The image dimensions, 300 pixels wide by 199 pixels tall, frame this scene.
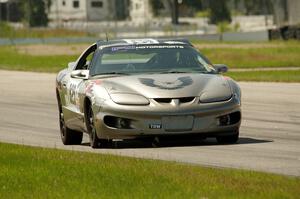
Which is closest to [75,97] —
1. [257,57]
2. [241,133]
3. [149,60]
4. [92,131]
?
[92,131]

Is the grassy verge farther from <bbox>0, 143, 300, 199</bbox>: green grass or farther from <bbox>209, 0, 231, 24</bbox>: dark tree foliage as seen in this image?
<bbox>0, 143, 300, 199</bbox>: green grass

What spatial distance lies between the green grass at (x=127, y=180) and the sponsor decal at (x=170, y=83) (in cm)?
156

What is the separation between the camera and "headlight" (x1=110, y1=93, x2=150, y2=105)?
41.2ft

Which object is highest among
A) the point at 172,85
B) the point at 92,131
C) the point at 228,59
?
the point at 172,85

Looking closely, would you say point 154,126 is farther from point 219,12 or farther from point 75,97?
point 219,12

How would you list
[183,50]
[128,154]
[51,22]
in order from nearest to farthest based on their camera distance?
[128,154], [183,50], [51,22]

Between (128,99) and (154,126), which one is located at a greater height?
(128,99)

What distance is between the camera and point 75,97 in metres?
14.1

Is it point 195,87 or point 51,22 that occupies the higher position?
point 195,87

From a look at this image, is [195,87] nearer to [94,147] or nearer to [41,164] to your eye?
[94,147]

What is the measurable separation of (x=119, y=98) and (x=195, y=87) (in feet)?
2.98

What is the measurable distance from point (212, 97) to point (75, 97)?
2271mm

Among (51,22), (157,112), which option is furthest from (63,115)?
(51,22)

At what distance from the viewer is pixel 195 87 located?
1269cm
